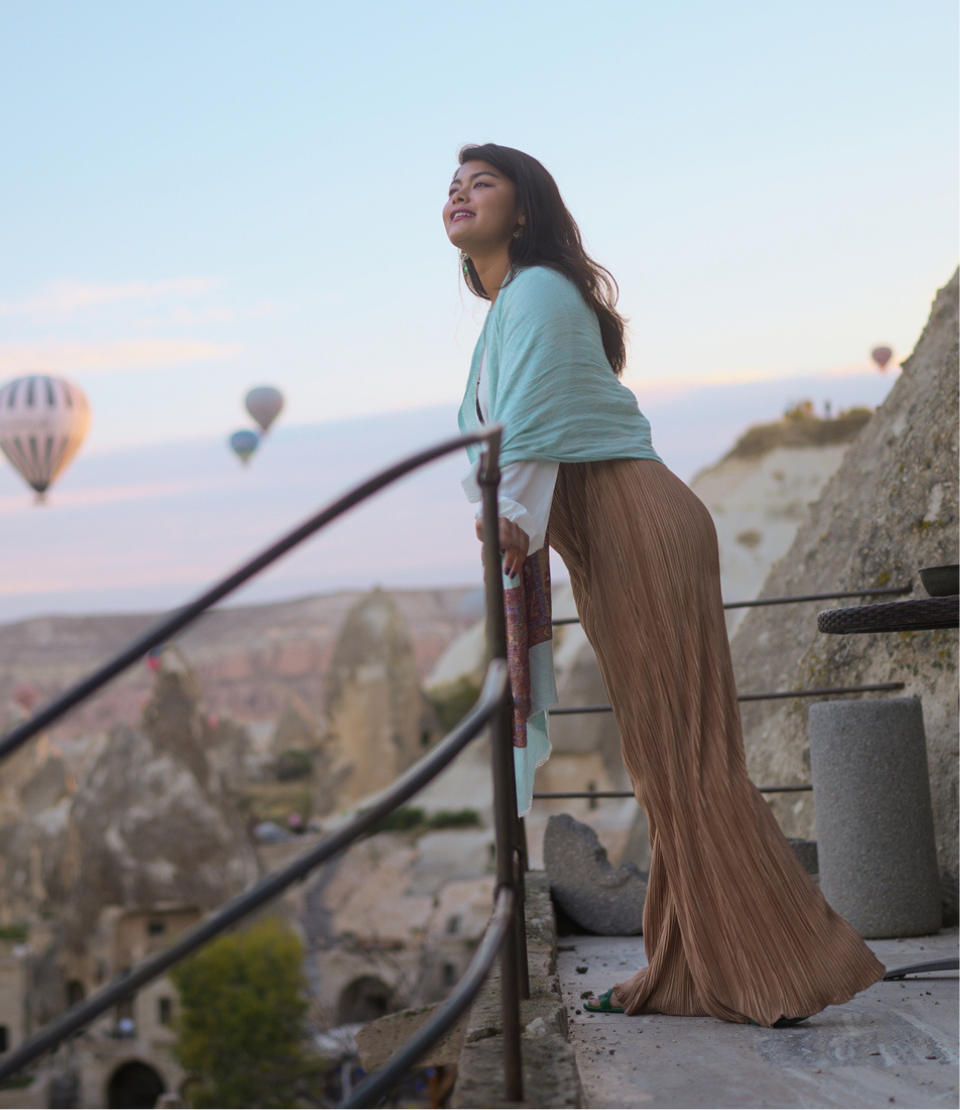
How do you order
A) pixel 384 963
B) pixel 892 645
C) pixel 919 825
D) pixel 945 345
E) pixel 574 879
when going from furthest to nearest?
pixel 384 963, pixel 945 345, pixel 892 645, pixel 574 879, pixel 919 825

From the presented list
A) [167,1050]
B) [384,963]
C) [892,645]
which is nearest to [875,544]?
[892,645]

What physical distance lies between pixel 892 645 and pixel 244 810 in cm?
4685

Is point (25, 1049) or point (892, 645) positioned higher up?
point (892, 645)

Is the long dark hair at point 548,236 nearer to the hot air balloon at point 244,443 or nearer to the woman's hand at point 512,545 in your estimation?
the woman's hand at point 512,545

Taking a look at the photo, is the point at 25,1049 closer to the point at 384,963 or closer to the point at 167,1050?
the point at 384,963

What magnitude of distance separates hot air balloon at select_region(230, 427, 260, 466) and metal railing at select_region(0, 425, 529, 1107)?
108 ft

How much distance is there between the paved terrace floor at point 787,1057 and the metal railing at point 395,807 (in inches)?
18.6

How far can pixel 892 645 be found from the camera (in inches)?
173

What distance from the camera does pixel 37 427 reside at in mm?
27109

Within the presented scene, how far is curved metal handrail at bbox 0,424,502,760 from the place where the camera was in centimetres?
128

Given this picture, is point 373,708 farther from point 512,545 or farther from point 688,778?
point 512,545

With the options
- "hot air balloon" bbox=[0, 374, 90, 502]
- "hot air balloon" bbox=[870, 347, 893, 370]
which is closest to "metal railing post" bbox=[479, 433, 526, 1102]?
"hot air balloon" bbox=[0, 374, 90, 502]

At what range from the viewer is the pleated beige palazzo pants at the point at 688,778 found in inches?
85.4

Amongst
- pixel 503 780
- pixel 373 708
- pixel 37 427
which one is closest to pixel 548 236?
pixel 503 780
